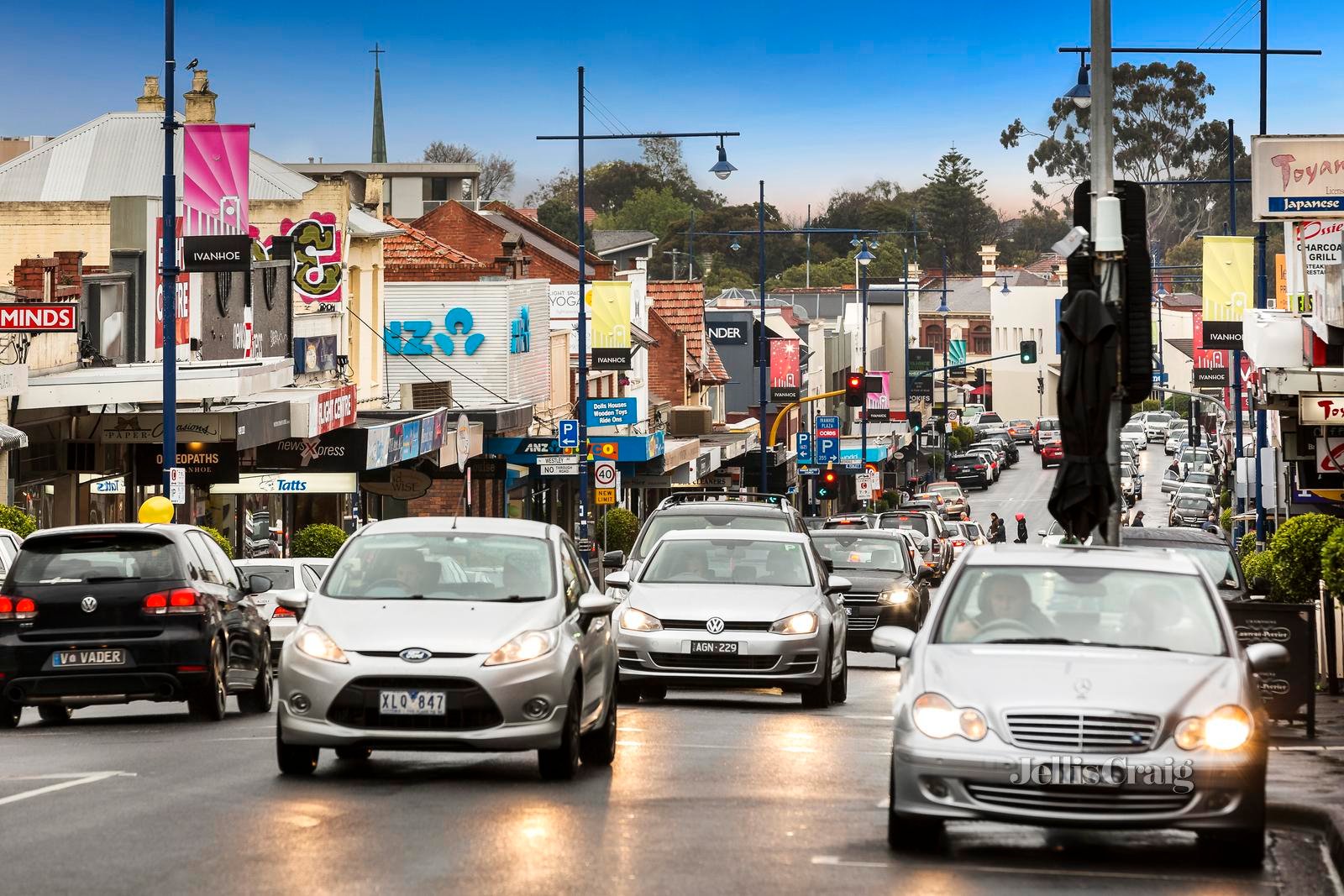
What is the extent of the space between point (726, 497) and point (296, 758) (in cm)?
1686

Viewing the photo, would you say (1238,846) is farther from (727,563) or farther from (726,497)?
(726,497)

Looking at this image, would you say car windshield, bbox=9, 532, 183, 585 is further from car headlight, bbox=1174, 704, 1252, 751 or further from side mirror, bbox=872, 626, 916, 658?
car headlight, bbox=1174, 704, 1252, 751

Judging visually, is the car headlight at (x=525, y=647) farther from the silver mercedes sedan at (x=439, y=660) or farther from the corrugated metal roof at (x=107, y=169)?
the corrugated metal roof at (x=107, y=169)

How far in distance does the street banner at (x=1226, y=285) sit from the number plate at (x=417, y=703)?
111 ft

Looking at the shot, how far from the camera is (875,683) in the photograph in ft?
75.5

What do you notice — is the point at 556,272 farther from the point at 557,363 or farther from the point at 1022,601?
the point at 1022,601

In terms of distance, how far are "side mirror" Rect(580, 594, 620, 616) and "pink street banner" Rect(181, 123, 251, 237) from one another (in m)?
18.7

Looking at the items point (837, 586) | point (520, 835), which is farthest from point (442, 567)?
point (837, 586)

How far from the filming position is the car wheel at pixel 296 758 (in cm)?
1196

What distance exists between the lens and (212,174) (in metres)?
30.5

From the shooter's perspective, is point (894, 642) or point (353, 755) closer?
point (894, 642)

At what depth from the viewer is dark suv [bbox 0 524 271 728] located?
52.5 ft

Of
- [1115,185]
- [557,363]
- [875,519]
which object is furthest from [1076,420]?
[557,363]

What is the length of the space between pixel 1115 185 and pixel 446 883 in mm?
A: 9733
